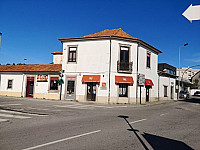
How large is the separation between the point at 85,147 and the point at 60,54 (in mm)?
28056

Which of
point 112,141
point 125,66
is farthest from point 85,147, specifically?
point 125,66

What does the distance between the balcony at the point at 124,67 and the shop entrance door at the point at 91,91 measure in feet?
12.4

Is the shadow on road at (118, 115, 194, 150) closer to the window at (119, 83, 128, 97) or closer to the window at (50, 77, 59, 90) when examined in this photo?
the window at (119, 83, 128, 97)

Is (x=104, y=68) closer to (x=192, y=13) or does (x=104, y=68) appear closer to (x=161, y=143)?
(x=161, y=143)

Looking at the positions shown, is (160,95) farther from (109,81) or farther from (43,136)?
(43,136)

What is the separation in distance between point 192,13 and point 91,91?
17743 mm

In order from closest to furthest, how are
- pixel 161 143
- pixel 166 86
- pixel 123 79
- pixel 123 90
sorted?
pixel 161 143 → pixel 123 79 → pixel 123 90 → pixel 166 86

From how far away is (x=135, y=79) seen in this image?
763 inches

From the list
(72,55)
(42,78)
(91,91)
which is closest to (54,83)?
(42,78)

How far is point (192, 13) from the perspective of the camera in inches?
84.7

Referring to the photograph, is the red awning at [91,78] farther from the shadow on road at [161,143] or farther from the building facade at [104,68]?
the shadow on road at [161,143]

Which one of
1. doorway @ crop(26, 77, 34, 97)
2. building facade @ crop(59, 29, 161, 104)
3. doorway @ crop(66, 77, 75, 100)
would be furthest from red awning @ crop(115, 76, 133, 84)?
doorway @ crop(26, 77, 34, 97)

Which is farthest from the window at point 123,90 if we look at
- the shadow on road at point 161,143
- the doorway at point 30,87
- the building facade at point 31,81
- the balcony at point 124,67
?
the shadow on road at point 161,143

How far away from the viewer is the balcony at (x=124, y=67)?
18969mm
